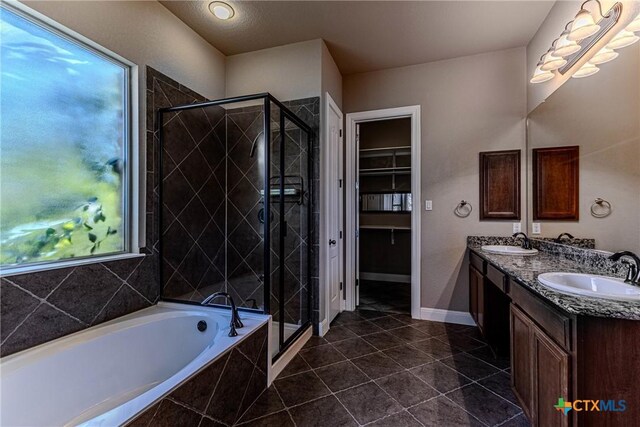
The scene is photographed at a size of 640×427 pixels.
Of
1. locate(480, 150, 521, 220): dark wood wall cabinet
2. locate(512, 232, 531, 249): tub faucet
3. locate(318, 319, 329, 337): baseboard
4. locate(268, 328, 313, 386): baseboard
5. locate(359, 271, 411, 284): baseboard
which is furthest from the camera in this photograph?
locate(359, 271, 411, 284): baseboard

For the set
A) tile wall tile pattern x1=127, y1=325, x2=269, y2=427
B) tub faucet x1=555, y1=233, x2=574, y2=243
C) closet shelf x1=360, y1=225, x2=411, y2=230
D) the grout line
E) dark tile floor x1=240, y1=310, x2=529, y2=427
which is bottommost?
dark tile floor x1=240, y1=310, x2=529, y2=427

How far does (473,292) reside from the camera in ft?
8.61

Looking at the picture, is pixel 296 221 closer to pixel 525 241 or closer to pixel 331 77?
pixel 331 77

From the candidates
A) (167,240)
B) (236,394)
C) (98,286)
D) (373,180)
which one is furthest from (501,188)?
(98,286)

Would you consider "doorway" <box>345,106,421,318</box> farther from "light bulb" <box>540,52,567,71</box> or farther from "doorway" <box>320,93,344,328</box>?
"light bulb" <box>540,52,567,71</box>

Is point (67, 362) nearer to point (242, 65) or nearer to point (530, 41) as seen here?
point (242, 65)

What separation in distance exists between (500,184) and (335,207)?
65.6 inches

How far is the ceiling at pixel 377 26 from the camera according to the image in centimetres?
220

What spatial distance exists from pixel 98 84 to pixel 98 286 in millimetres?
1329

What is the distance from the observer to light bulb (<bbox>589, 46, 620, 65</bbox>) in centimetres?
159

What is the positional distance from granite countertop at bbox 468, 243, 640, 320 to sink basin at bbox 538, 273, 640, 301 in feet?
0.11

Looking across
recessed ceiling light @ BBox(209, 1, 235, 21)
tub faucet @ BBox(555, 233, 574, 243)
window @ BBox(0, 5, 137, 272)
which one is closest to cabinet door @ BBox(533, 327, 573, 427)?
tub faucet @ BBox(555, 233, 574, 243)

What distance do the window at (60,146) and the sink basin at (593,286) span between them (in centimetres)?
259

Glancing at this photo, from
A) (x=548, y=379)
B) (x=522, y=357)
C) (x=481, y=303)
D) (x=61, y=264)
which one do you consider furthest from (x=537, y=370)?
(x=61, y=264)
